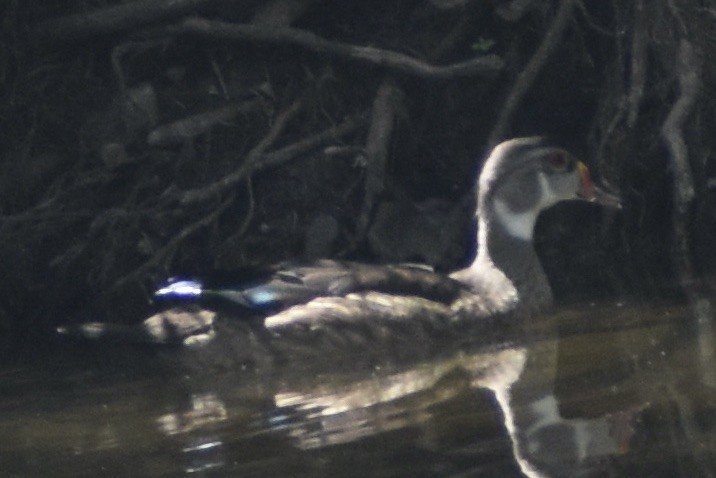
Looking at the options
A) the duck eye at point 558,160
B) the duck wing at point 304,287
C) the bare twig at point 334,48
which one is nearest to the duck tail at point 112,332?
the duck wing at point 304,287

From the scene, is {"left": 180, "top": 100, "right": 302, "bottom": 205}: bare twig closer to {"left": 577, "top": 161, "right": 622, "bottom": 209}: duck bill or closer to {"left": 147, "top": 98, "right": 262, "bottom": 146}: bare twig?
{"left": 147, "top": 98, "right": 262, "bottom": 146}: bare twig

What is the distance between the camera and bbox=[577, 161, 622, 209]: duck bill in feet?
27.5

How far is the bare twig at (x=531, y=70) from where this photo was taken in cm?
863

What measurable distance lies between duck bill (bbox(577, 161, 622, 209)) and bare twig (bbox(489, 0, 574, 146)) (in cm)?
54

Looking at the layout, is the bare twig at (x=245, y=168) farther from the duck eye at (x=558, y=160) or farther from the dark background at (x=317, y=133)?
the duck eye at (x=558, y=160)

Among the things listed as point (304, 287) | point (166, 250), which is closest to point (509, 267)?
point (304, 287)

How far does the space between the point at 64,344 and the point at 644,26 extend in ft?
10.6

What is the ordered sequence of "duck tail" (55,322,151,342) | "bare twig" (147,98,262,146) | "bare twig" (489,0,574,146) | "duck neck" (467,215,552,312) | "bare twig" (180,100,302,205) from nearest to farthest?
"duck tail" (55,322,151,342), "duck neck" (467,215,552,312), "bare twig" (180,100,302,205), "bare twig" (489,0,574,146), "bare twig" (147,98,262,146)

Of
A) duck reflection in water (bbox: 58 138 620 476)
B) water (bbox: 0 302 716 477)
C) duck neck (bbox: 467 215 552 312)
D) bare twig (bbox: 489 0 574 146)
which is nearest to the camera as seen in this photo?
water (bbox: 0 302 716 477)

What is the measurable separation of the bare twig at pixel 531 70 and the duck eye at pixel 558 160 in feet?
1.42

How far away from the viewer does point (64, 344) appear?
26.3 ft

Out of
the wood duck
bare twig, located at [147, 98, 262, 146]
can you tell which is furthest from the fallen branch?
the wood duck

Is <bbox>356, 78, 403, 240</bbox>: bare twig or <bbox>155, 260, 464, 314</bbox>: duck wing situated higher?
<bbox>356, 78, 403, 240</bbox>: bare twig

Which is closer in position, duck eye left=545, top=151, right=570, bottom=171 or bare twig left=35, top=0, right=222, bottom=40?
duck eye left=545, top=151, right=570, bottom=171
